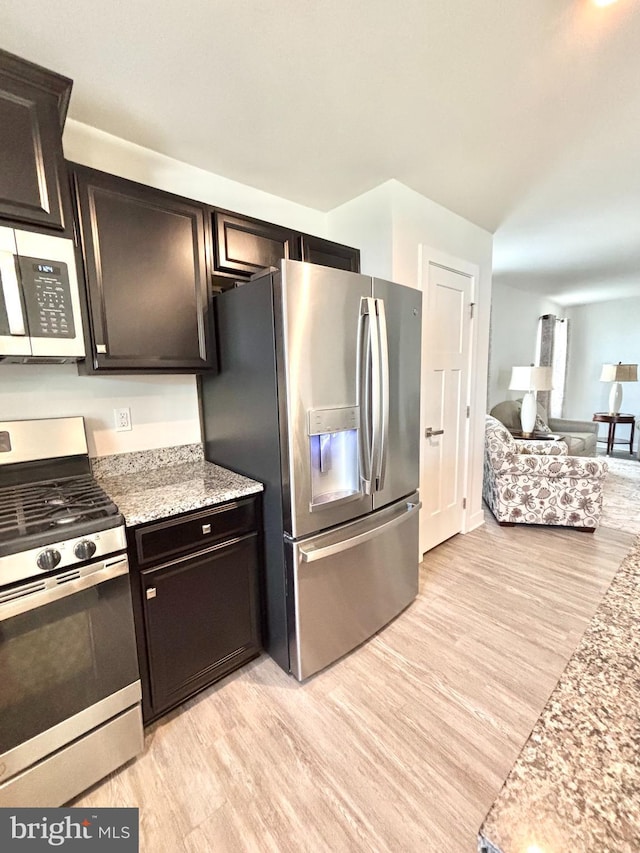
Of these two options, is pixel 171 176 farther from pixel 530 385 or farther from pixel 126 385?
pixel 530 385

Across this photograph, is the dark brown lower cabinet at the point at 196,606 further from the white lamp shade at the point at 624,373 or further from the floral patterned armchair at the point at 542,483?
the white lamp shade at the point at 624,373

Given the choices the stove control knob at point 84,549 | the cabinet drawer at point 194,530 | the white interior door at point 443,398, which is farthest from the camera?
the white interior door at point 443,398

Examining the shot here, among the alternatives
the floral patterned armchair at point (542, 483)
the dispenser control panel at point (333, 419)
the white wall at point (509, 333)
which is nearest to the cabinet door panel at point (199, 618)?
the dispenser control panel at point (333, 419)

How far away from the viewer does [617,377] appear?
215 inches

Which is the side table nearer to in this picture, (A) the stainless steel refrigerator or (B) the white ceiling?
(B) the white ceiling

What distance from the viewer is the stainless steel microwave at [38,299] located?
4.12 ft

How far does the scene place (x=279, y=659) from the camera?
5.79ft

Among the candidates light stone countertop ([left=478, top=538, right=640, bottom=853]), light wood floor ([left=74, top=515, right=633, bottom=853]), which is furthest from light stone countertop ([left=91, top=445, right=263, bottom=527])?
light stone countertop ([left=478, top=538, right=640, bottom=853])

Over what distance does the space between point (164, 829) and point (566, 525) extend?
3.36 meters

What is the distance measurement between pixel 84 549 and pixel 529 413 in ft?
14.4

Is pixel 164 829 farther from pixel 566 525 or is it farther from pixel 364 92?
pixel 566 525

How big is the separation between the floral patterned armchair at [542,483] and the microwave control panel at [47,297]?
3.28 meters

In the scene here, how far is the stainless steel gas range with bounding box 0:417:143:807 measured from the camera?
3.55 feet

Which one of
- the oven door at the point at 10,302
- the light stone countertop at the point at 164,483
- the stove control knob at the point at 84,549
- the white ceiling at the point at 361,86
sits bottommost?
the stove control knob at the point at 84,549
